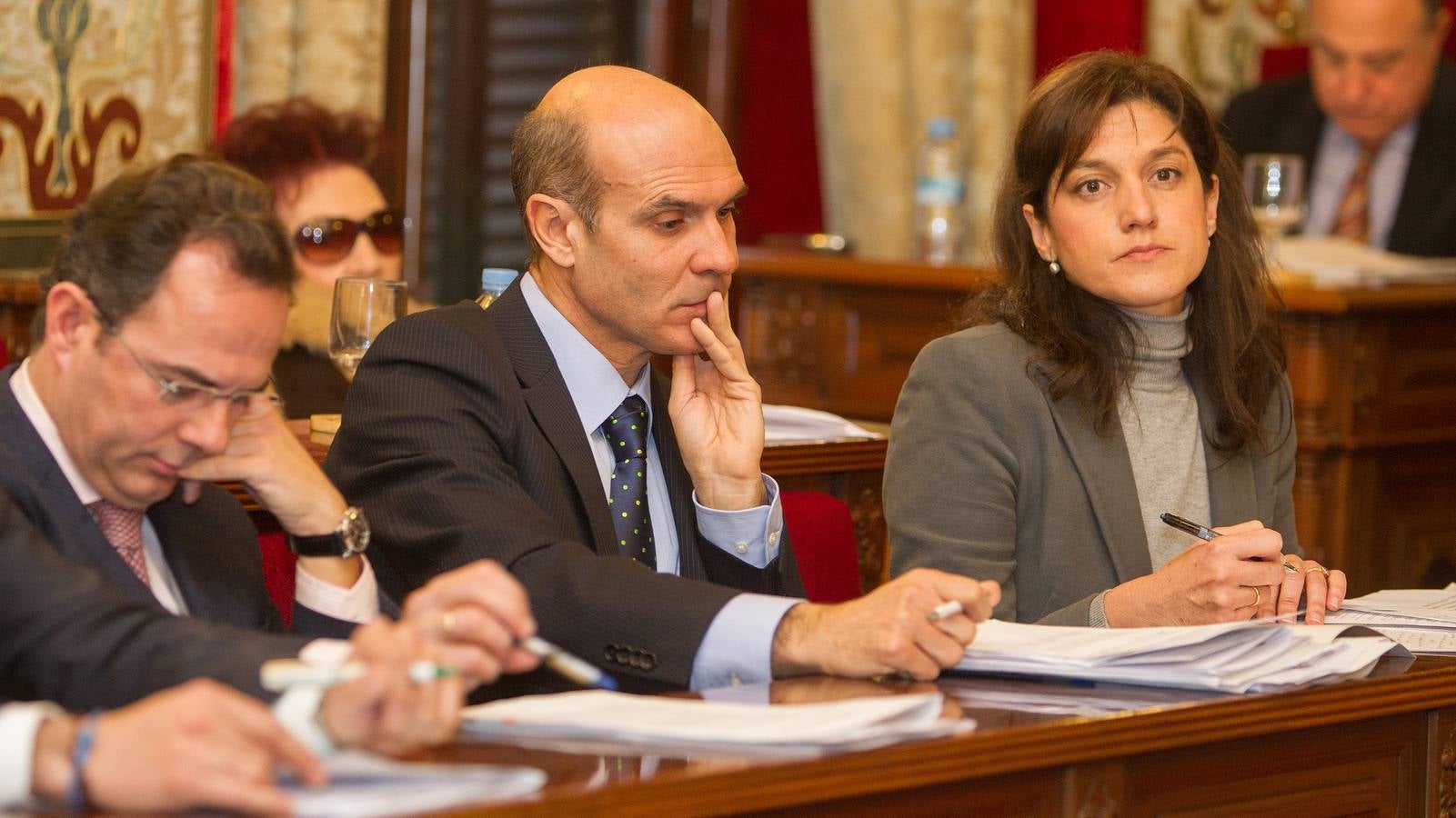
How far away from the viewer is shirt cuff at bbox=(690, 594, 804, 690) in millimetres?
1857

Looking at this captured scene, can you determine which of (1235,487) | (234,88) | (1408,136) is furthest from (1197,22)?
(1235,487)

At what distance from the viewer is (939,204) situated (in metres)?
5.28

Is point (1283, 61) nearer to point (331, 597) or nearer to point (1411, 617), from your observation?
point (1411, 617)

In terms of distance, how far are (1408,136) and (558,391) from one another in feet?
12.4

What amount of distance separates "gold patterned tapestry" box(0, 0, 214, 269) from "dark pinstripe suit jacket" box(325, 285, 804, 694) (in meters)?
1.94

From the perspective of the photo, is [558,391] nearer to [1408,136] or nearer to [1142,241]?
[1142,241]

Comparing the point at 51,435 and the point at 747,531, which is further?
the point at 747,531

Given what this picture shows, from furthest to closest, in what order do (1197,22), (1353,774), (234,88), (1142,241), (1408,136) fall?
(1197,22)
(1408,136)
(234,88)
(1142,241)
(1353,774)

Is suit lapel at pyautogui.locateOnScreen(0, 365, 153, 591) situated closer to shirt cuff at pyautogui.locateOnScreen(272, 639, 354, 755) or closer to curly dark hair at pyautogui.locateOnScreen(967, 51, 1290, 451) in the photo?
shirt cuff at pyautogui.locateOnScreen(272, 639, 354, 755)

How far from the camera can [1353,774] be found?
1.92 m

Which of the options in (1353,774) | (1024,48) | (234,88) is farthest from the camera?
(1024,48)

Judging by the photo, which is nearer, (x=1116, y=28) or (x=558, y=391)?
(x=558, y=391)

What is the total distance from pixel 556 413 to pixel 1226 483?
38.8 inches

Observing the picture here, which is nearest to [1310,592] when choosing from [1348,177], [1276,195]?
[1276,195]
